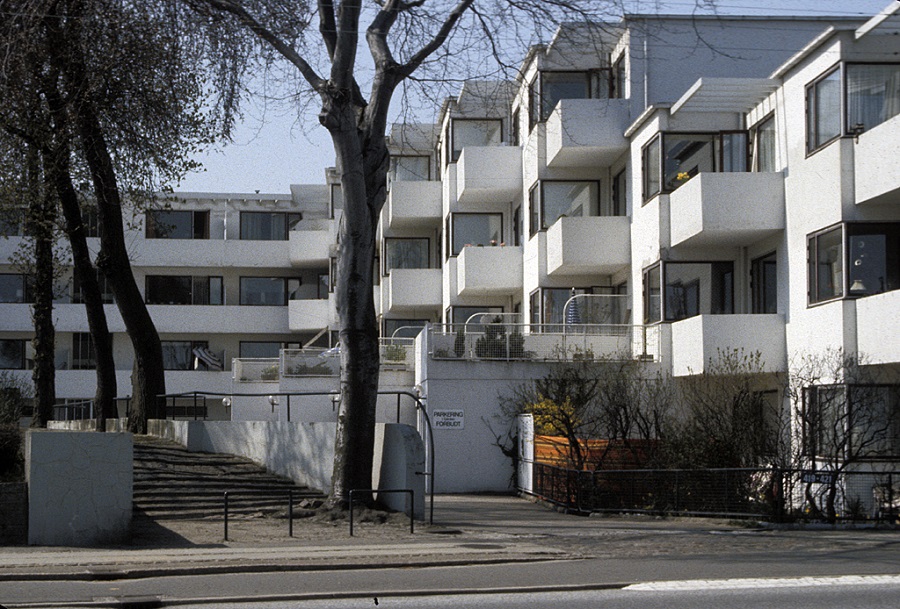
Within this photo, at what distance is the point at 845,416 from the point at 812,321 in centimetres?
415

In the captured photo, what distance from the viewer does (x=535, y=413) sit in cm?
2694

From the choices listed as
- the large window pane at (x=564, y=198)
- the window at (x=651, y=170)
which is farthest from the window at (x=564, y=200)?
the window at (x=651, y=170)

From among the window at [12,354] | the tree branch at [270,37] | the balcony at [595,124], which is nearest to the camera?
the tree branch at [270,37]

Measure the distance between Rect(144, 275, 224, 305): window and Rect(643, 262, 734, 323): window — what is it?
1355 inches

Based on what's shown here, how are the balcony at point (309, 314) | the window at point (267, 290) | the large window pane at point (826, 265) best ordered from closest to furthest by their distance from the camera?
1. the large window pane at point (826, 265)
2. the balcony at point (309, 314)
3. the window at point (267, 290)

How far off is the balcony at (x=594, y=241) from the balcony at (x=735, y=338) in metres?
4.64

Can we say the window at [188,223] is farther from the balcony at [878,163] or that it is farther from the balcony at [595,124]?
the balcony at [878,163]

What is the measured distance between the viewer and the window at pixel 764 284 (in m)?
26.6

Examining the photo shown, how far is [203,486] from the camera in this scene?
68.6 ft

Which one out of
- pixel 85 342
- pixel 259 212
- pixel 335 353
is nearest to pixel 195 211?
pixel 259 212

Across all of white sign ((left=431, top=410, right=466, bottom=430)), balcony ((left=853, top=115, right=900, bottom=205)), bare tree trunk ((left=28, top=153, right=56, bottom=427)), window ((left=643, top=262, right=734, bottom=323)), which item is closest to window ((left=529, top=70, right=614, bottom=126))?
window ((left=643, top=262, right=734, bottom=323))

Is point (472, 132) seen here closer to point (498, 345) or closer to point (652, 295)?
point (652, 295)

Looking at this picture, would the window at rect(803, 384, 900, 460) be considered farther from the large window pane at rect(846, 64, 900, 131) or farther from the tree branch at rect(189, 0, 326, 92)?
the tree branch at rect(189, 0, 326, 92)

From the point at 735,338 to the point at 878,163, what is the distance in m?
5.54
